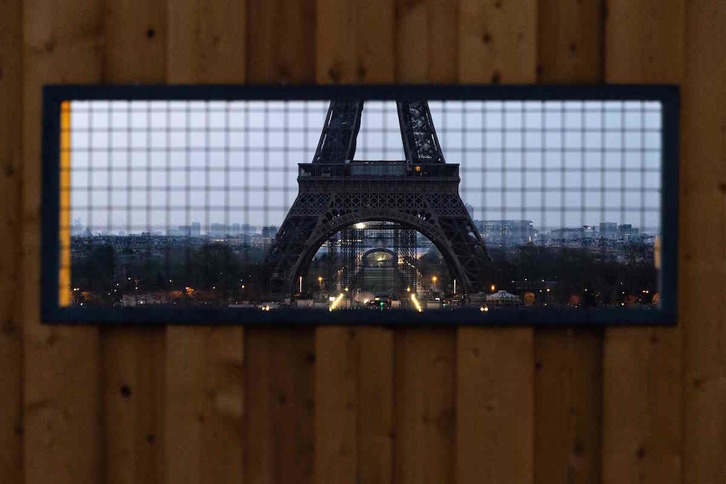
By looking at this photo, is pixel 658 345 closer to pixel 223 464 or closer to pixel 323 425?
pixel 323 425

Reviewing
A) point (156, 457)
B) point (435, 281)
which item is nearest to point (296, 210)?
point (435, 281)

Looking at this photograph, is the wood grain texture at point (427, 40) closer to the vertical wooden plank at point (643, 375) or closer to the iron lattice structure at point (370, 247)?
the vertical wooden plank at point (643, 375)

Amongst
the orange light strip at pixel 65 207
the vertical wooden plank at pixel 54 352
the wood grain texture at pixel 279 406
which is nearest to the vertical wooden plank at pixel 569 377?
the wood grain texture at pixel 279 406

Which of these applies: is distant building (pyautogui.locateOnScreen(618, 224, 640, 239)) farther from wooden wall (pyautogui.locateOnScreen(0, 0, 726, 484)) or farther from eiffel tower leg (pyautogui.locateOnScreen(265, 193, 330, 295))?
eiffel tower leg (pyautogui.locateOnScreen(265, 193, 330, 295))

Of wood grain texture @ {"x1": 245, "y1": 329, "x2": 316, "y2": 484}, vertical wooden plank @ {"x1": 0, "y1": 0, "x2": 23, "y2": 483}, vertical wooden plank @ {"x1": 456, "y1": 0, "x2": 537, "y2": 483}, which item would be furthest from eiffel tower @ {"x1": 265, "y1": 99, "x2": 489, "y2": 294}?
vertical wooden plank @ {"x1": 456, "y1": 0, "x2": 537, "y2": 483}

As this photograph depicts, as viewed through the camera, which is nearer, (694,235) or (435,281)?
(694,235)

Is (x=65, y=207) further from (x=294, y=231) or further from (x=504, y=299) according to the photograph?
(x=294, y=231)
